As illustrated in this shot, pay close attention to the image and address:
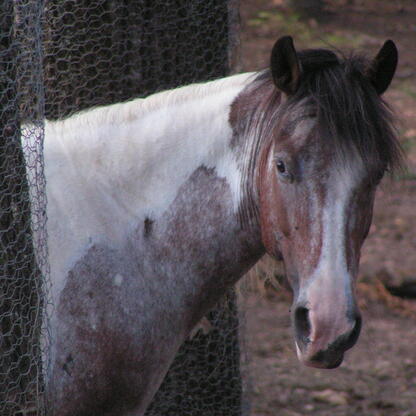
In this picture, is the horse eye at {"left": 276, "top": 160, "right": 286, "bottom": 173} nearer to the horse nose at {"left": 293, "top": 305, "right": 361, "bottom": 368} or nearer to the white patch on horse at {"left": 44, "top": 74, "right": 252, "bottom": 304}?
the white patch on horse at {"left": 44, "top": 74, "right": 252, "bottom": 304}

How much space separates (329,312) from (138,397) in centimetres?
77

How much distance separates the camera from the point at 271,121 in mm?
2441

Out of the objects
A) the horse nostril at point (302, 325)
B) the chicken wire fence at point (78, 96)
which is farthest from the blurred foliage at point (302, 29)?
the horse nostril at point (302, 325)

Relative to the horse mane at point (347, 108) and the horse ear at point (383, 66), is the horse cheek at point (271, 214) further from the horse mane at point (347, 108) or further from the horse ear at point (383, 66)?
the horse ear at point (383, 66)

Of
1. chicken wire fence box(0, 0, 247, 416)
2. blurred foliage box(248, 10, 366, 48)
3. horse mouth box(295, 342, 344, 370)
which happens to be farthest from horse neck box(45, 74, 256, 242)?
blurred foliage box(248, 10, 366, 48)

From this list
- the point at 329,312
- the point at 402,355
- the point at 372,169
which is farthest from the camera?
the point at 402,355

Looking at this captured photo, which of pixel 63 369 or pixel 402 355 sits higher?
pixel 63 369

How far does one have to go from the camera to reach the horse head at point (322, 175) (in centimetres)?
219

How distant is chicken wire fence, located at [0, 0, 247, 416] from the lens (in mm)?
2395

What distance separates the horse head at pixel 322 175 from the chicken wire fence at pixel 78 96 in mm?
734

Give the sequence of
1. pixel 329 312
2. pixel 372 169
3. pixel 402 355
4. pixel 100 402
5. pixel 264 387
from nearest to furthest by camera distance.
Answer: pixel 329 312, pixel 372 169, pixel 100 402, pixel 264 387, pixel 402 355

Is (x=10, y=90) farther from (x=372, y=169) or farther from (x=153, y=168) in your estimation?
(x=372, y=169)

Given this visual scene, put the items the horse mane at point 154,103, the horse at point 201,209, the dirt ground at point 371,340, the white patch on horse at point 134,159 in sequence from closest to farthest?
the horse at point 201,209 < the white patch on horse at point 134,159 < the horse mane at point 154,103 < the dirt ground at point 371,340

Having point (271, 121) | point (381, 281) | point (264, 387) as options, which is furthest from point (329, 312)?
point (381, 281)
